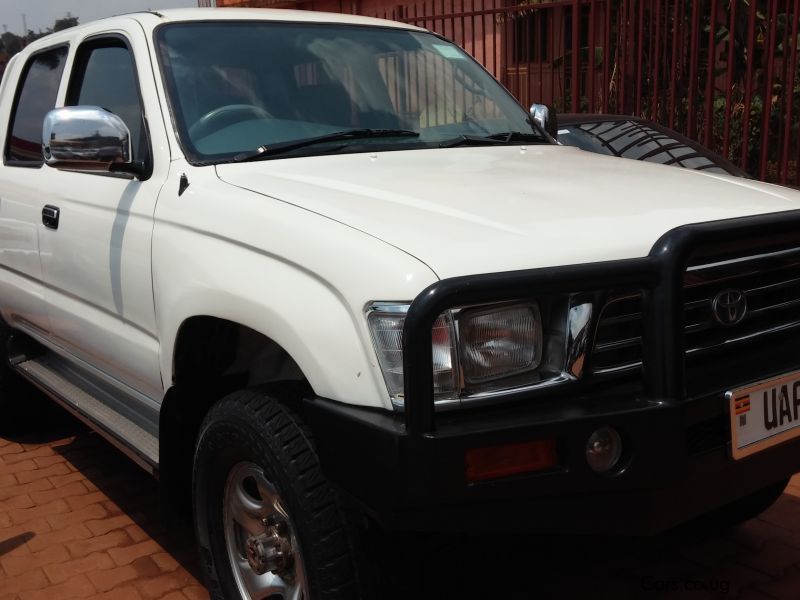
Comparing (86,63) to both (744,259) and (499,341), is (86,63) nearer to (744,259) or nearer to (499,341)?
(499,341)

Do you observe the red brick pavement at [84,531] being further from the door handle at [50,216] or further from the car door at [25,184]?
the door handle at [50,216]

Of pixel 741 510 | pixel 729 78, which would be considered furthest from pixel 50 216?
pixel 729 78

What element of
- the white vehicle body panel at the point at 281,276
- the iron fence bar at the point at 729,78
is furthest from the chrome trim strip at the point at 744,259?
the iron fence bar at the point at 729,78

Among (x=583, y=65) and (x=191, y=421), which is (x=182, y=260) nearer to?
(x=191, y=421)

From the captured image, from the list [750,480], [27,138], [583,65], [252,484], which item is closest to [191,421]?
[252,484]

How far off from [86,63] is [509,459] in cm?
268

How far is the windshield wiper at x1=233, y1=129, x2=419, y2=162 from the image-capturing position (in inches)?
115

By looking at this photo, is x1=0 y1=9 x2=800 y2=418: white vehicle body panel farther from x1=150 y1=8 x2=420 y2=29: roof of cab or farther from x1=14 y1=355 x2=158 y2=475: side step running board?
x1=14 y1=355 x2=158 y2=475: side step running board

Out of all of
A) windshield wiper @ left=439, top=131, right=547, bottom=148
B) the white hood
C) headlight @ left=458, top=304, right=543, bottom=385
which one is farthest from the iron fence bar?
headlight @ left=458, top=304, right=543, bottom=385

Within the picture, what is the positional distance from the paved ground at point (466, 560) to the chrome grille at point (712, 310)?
60 centimetres

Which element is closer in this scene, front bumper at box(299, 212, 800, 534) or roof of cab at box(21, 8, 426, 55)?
front bumper at box(299, 212, 800, 534)

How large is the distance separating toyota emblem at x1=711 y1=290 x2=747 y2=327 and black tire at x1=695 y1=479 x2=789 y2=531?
3.99ft

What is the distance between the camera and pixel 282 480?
2211 mm

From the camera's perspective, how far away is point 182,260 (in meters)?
2.69
